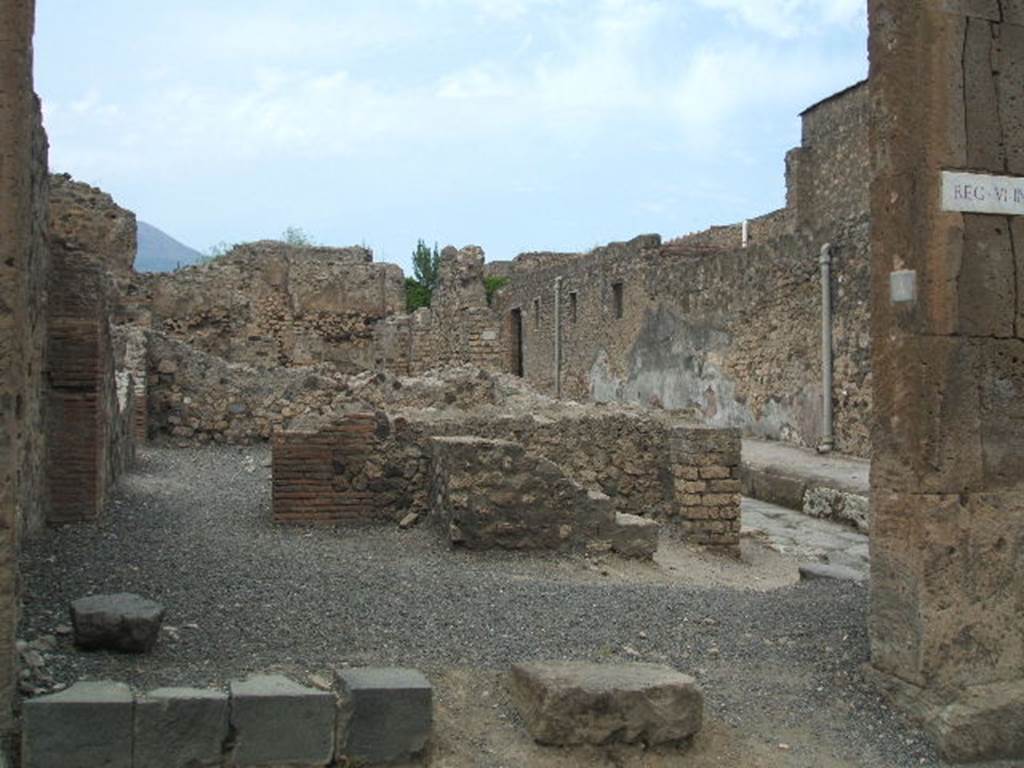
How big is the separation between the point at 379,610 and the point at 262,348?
1819 centimetres

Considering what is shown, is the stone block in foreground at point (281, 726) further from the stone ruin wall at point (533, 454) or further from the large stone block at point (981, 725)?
the stone ruin wall at point (533, 454)

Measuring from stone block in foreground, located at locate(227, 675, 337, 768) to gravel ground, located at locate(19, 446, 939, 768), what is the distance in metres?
0.38

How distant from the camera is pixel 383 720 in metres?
4.20

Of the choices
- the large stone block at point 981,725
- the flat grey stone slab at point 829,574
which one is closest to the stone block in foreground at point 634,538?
the flat grey stone slab at point 829,574

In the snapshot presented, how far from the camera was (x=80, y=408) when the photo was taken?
320 inches

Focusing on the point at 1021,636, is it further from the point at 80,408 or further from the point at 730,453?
the point at 80,408

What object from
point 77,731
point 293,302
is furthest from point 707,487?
point 293,302

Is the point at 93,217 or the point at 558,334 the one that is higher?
the point at 93,217

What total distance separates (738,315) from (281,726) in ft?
51.1

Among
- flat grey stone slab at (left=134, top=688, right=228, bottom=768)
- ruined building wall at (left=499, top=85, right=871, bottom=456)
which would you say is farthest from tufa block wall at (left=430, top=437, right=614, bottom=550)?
ruined building wall at (left=499, top=85, right=871, bottom=456)

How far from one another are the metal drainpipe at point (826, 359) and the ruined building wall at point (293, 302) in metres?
11.1

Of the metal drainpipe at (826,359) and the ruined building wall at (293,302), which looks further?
the ruined building wall at (293,302)

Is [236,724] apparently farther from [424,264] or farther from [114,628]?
[424,264]

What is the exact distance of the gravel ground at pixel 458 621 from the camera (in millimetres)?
4773
